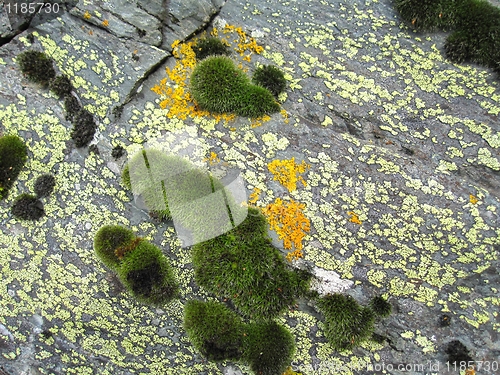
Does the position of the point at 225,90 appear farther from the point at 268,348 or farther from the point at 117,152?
the point at 268,348

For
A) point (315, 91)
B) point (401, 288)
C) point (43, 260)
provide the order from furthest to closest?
1. point (315, 91)
2. point (43, 260)
3. point (401, 288)

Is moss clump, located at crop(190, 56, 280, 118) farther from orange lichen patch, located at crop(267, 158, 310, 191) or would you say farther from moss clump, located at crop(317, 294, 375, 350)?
A: moss clump, located at crop(317, 294, 375, 350)

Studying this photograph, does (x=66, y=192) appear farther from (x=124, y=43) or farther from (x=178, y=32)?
(x=178, y=32)

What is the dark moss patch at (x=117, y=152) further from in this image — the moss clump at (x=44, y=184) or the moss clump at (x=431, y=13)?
the moss clump at (x=431, y=13)

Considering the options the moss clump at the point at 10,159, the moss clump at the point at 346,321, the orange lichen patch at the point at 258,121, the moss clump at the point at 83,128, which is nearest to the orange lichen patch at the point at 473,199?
the moss clump at the point at 346,321

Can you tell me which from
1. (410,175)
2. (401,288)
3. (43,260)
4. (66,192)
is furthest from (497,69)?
(43,260)

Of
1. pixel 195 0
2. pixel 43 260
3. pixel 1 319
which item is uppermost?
pixel 195 0
